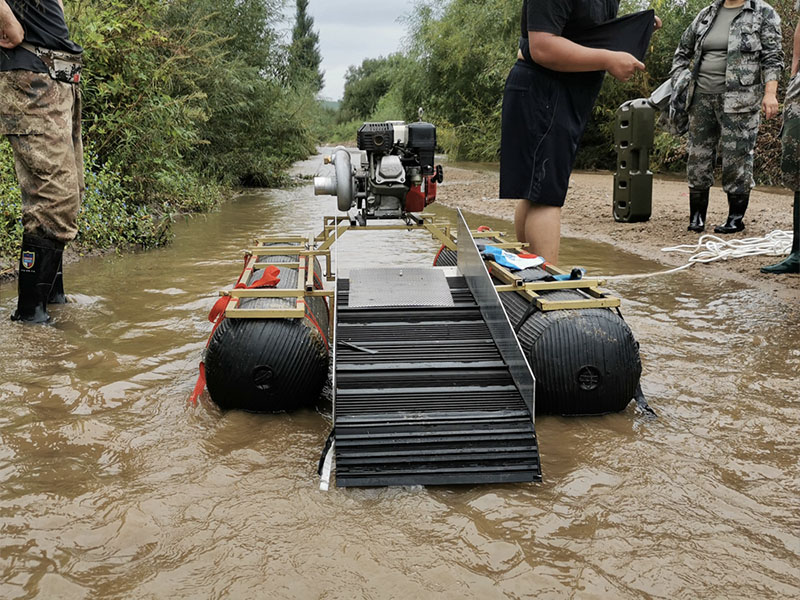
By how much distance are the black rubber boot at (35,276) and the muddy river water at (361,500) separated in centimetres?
33

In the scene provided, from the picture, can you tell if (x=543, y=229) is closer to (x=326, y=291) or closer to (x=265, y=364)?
(x=326, y=291)

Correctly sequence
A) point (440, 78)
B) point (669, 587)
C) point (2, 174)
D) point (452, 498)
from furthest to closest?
point (440, 78)
point (2, 174)
point (452, 498)
point (669, 587)

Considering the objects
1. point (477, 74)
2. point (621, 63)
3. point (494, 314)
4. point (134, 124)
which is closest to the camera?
point (494, 314)

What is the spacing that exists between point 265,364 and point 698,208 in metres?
5.99

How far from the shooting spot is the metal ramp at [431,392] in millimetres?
2521

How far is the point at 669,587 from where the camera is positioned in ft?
6.39

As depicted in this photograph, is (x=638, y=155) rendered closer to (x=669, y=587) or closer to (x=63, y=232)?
(x=63, y=232)

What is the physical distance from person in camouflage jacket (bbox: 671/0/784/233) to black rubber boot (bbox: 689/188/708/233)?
0.07 meters

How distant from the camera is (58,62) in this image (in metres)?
4.24

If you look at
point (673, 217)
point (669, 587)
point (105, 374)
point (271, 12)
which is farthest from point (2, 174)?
point (271, 12)

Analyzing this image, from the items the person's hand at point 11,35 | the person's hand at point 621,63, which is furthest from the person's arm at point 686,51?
the person's hand at point 11,35

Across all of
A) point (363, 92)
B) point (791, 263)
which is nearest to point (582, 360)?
point (791, 263)

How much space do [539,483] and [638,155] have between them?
20.3 feet

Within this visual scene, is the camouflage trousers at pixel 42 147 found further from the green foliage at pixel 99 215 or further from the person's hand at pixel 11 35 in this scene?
the green foliage at pixel 99 215
